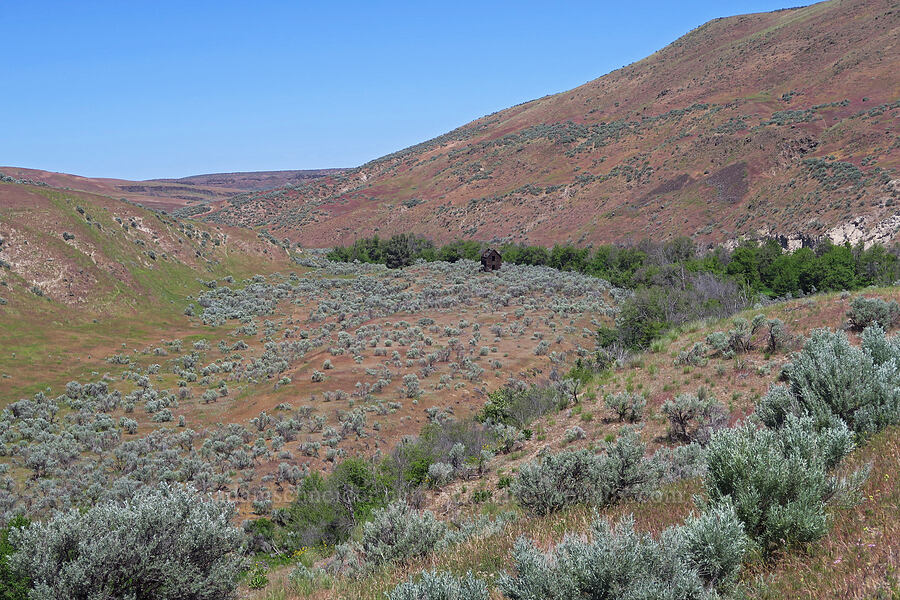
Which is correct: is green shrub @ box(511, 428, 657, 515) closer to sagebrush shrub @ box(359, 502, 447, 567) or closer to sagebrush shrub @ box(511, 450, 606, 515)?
sagebrush shrub @ box(511, 450, 606, 515)

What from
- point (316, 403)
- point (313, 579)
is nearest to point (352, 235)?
point (316, 403)

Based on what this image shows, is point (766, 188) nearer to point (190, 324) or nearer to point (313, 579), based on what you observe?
point (190, 324)

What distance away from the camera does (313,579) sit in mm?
6520

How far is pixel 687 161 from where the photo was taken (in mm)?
64688

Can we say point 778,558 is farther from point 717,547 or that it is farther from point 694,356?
point 694,356

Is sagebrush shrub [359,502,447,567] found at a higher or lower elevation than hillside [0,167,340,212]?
lower

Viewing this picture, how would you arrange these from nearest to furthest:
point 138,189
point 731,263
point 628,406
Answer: point 628,406 < point 731,263 < point 138,189

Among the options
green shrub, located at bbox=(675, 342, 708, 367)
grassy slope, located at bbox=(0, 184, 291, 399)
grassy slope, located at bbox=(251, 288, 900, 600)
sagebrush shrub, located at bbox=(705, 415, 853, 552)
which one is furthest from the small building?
sagebrush shrub, located at bbox=(705, 415, 853, 552)

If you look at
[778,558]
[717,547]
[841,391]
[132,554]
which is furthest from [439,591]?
[841,391]

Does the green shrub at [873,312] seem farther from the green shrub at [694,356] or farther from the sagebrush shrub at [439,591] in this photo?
the sagebrush shrub at [439,591]

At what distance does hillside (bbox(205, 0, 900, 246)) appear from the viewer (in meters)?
50.1

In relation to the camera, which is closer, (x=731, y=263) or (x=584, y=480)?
(x=584, y=480)

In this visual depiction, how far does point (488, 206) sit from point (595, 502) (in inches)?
2877

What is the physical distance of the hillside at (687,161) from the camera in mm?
50062
